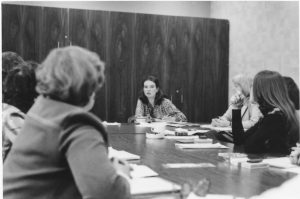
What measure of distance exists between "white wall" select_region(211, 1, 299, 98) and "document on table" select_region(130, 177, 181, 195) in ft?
12.9

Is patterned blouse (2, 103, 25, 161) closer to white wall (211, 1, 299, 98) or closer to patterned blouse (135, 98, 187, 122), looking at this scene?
patterned blouse (135, 98, 187, 122)

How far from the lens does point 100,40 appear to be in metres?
5.80

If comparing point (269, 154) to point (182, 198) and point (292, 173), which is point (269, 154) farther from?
point (182, 198)

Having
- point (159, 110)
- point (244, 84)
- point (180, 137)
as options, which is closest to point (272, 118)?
point (180, 137)

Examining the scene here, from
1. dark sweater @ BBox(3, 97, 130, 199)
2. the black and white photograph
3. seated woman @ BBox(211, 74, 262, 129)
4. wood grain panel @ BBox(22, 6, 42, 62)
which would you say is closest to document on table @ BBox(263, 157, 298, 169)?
the black and white photograph

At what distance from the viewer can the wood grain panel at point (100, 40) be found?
18.9 ft

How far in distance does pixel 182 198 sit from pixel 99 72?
1.45ft

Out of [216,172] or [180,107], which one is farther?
[180,107]

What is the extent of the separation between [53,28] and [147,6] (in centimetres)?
163

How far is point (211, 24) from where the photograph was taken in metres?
6.36

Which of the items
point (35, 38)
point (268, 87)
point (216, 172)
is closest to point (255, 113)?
point (268, 87)

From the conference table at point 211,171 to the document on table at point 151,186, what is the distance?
0.08m

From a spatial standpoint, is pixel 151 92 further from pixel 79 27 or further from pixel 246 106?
pixel 79 27

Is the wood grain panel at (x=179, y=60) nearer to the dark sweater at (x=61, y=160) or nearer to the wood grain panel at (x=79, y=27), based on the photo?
the wood grain panel at (x=79, y=27)
